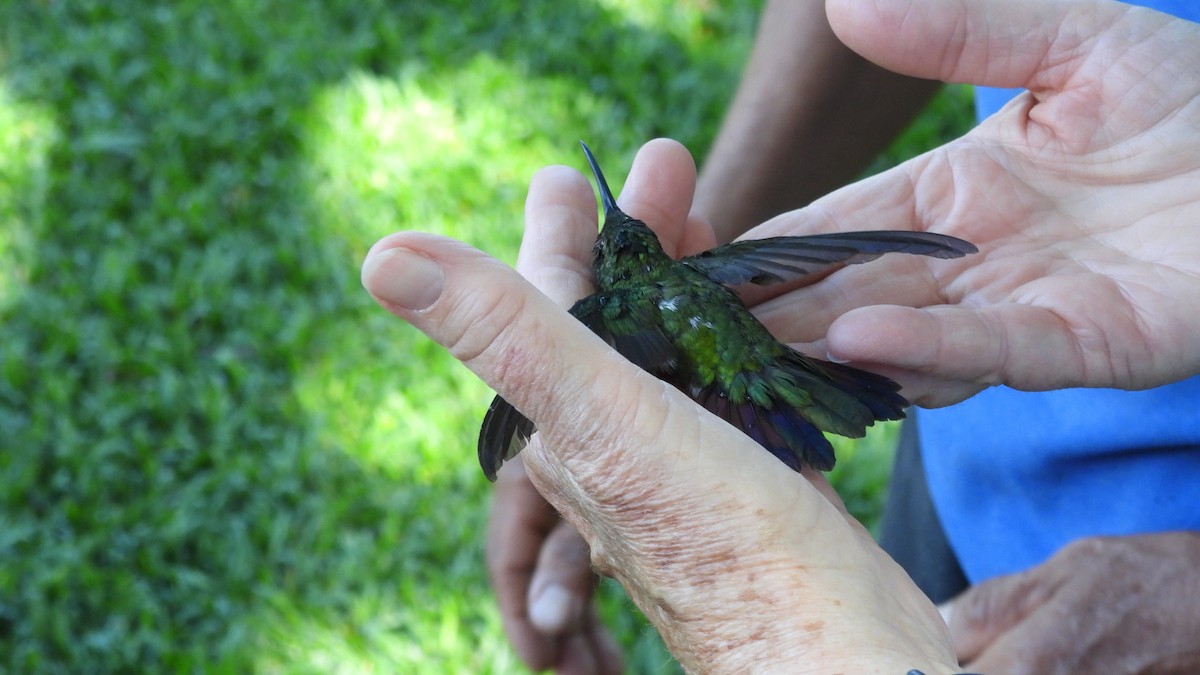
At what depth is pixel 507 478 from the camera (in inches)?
115

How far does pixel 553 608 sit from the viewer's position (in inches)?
113

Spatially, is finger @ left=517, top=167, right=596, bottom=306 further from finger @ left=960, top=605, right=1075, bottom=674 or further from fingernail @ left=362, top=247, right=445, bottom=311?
finger @ left=960, top=605, right=1075, bottom=674

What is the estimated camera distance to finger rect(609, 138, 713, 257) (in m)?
2.48

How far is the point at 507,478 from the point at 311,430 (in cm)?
154

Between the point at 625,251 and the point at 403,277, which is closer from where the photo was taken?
the point at 403,277

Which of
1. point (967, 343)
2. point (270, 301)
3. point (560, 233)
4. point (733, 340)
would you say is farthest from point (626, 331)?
point (270, 301)

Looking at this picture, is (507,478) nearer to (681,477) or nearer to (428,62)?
(681,477)

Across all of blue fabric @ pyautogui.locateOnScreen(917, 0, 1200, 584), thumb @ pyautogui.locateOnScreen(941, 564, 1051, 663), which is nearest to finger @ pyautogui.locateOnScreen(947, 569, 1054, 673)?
thumb @ pyautogui.locateOnScreen(941, 564, 1051, 663)

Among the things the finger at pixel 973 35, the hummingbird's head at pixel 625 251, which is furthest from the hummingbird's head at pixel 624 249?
the finger at pixel 973 35

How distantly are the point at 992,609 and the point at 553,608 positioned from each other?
41.3 inches

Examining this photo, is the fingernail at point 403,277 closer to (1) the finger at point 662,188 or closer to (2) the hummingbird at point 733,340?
(2) the hummingbird at point 733,340

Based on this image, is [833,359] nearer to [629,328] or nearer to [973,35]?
[629,328]

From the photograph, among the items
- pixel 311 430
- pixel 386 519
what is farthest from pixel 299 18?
pixel 386 519

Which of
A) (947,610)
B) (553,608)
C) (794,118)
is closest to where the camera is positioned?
(947,610)
